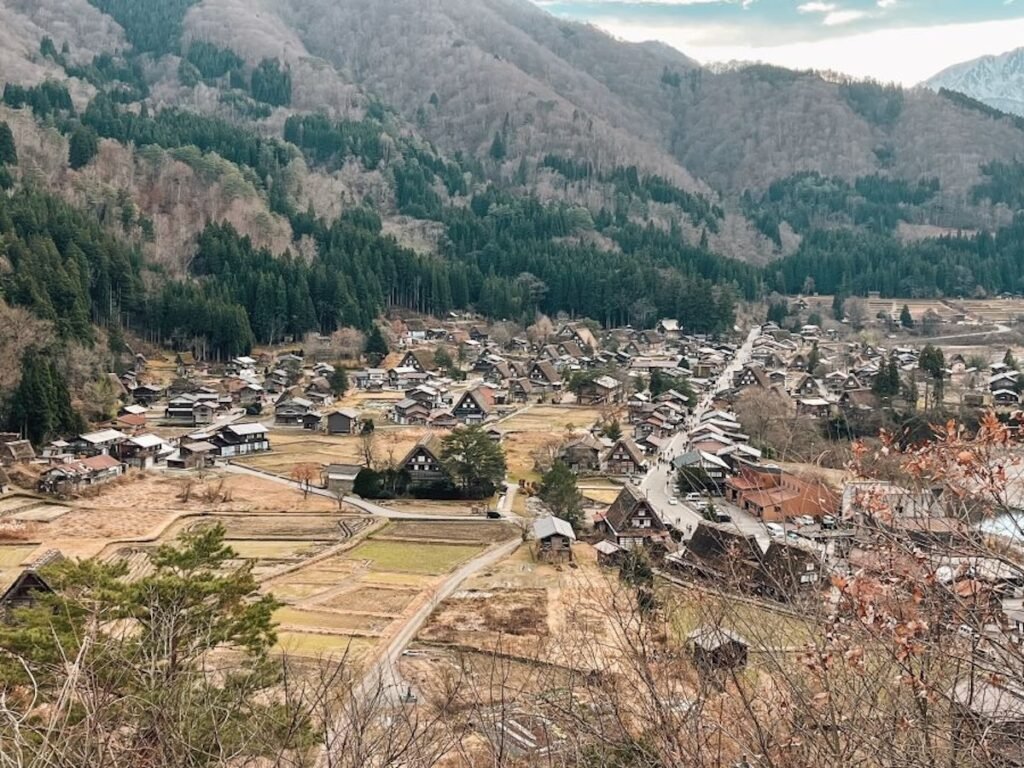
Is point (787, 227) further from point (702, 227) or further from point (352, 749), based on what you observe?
point (352, 749)

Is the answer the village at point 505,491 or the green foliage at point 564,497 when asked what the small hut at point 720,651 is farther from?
the green foliage at point 564,497

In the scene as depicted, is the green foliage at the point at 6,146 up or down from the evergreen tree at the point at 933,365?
up

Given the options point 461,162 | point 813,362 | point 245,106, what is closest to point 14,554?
point 813,362

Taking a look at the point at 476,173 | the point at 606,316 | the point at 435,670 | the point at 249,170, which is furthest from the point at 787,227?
the point at 435,670

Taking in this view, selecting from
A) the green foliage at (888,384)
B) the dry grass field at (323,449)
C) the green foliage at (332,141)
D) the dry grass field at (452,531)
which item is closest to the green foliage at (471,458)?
the dry grass field at (323,449)

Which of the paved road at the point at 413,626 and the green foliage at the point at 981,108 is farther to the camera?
the green foliage at the point at 981,108
